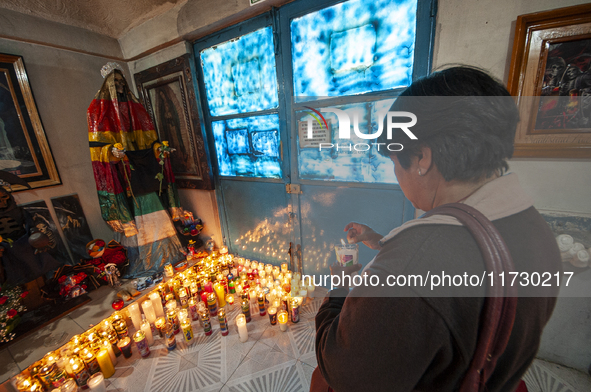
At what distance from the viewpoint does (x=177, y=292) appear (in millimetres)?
2494

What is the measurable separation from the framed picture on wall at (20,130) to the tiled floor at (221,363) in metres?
Answer: 1.63

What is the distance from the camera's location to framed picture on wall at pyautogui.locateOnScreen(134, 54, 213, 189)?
2.75m

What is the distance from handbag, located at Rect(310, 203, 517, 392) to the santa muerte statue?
9.81ft

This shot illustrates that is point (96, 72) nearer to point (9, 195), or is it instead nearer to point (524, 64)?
point (9, 195)

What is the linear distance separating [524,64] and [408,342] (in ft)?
6.05

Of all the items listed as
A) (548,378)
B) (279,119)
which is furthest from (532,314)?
(279,119)

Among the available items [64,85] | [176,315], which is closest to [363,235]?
[176,315]

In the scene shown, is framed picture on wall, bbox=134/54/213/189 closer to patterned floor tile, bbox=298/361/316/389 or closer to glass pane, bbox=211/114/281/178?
glass pane, bbox=211/114/281/178

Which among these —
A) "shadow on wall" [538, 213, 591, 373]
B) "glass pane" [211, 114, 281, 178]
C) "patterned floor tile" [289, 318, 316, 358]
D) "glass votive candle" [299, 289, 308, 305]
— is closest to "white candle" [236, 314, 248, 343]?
"patterned floor tile" [289, 318, 316, 358]

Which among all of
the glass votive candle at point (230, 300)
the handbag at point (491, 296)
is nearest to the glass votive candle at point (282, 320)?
the glass votive candle at point (230, 300)

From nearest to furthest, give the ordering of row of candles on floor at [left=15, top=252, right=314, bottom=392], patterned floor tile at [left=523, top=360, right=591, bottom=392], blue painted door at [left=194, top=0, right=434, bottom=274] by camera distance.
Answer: patterned floor tile at [left=523, top=360, right=591, bottom=392], row of candles on floor at [left=15, top=252, right=314, bottom=392], blue painted door at [left=194, top=0, right=434, bottom=274]

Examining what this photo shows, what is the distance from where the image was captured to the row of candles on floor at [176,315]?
166 centimetres

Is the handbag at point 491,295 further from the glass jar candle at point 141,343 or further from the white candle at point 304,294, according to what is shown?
the glass jar candle at point 141,343

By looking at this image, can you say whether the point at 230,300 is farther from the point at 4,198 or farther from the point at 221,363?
the point at 4,198
